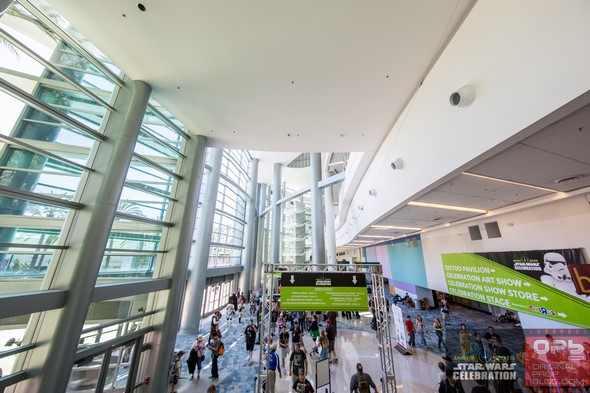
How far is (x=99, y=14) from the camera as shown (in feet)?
13.3

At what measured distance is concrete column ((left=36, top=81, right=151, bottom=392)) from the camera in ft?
12.6

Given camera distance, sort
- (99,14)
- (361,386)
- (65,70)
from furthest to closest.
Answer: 1. (361,386)
2. (65,70)
3. (99,14)

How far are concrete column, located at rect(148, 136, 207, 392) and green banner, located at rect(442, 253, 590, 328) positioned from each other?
940cm

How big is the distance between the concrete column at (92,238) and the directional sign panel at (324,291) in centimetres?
467

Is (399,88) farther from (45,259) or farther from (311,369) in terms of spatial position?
(311,369)

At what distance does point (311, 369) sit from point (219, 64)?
10481mm

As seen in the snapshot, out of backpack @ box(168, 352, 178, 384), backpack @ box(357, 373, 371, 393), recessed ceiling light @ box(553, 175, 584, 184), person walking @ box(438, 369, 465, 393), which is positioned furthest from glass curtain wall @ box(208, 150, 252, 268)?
recessed ceiling light @ box(553, 175, 584, 184)

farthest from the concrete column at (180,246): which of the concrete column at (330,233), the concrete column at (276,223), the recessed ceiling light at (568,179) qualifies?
the concrete column at (276,223)

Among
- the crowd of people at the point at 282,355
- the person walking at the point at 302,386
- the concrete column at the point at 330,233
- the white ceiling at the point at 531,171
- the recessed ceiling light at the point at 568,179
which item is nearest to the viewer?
the white ceiling at the point at 531,171

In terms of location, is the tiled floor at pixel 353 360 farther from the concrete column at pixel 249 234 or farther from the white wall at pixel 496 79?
the concrete column at pixel 249 234

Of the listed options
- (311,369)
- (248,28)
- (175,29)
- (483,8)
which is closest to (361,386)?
(311,369)

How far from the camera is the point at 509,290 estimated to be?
6277mm

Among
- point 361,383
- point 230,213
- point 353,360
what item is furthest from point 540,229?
point 230,213

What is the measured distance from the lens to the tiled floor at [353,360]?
22.2 feet
